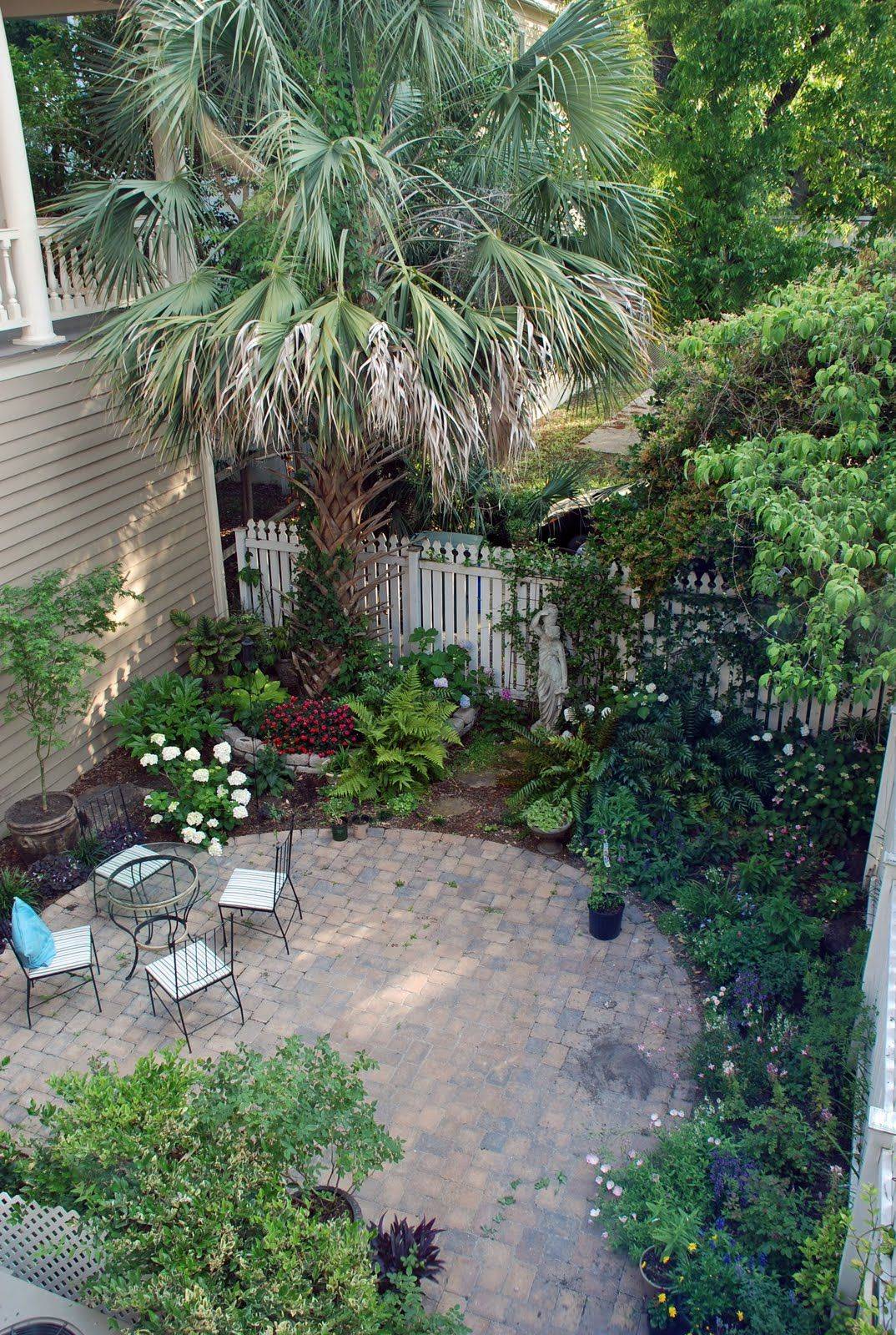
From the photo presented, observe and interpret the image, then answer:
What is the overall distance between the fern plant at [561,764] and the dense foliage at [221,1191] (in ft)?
12.8

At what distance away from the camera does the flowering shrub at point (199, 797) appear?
8.60 meters

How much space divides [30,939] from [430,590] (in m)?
5.15

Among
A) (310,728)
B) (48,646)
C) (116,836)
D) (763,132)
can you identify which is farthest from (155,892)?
(763,132)

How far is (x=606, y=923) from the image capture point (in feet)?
24.5

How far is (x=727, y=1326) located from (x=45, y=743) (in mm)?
6127

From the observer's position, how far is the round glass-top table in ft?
24.6

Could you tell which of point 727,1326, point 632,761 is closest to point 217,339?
point 632,761

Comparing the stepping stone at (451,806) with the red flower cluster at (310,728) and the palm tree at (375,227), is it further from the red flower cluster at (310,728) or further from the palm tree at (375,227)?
the palm tree at (375,227)

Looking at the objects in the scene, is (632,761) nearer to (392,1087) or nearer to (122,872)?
(392,1087)

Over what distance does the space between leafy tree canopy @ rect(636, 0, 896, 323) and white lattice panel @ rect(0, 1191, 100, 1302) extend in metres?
11.4

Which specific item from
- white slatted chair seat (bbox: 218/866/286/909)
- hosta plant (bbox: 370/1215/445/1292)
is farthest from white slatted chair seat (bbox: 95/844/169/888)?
hosta plant (bbox: 370/1215/445/1292)

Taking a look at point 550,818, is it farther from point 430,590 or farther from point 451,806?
point 430,590

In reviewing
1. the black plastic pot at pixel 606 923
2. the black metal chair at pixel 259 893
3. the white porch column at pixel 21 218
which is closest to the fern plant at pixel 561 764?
the black plastic pot at pixel 606 923

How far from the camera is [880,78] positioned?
458 inches
